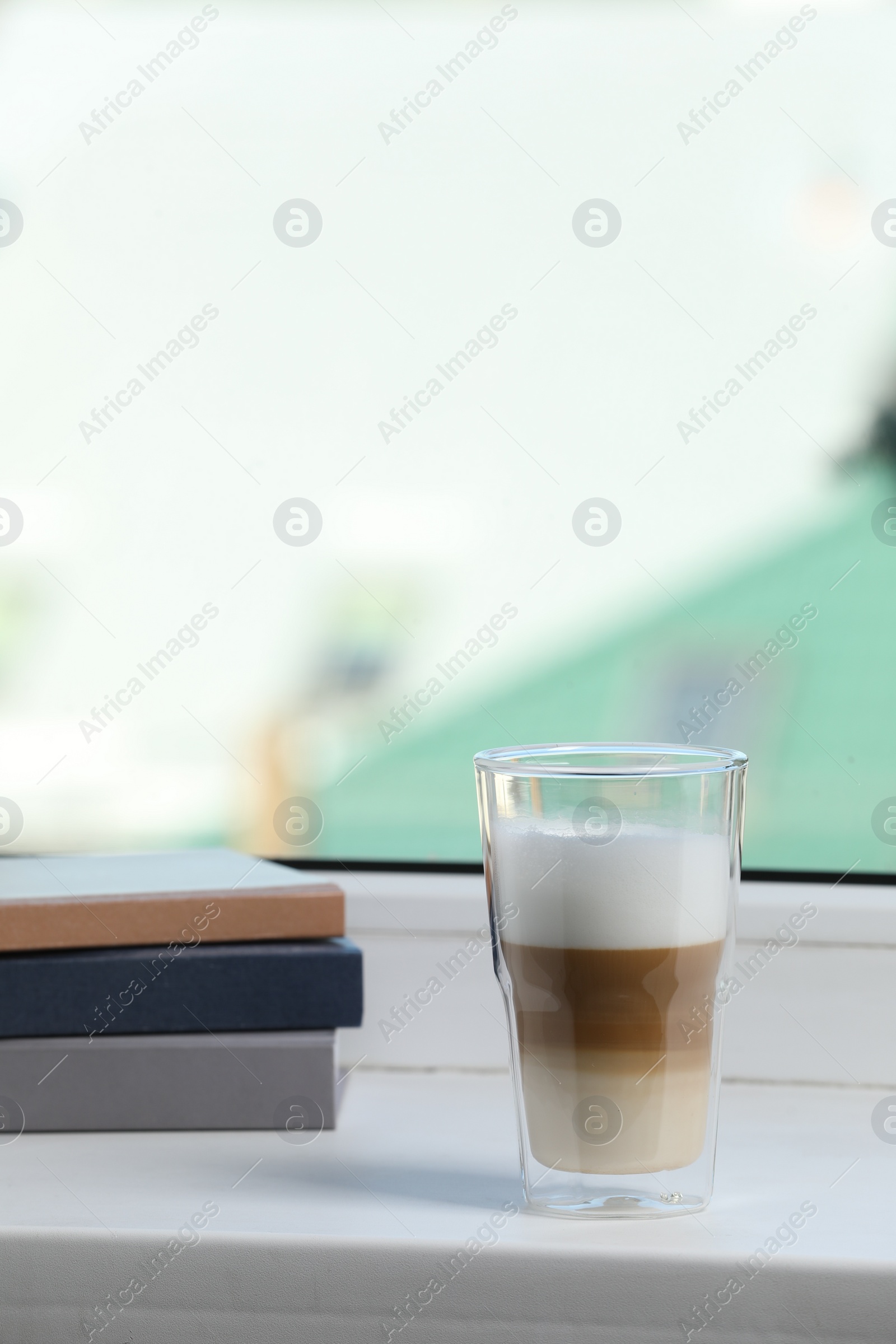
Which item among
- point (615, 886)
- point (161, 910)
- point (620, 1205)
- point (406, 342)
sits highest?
point (406, 342)

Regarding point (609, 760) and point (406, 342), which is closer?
point (609, 760)

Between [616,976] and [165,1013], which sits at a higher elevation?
[165,1013]

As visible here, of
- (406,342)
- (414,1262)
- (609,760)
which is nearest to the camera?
(414,1262)

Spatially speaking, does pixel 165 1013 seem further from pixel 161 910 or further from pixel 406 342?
pixel 406 342

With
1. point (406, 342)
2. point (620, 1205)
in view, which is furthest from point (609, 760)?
point (406, 342)

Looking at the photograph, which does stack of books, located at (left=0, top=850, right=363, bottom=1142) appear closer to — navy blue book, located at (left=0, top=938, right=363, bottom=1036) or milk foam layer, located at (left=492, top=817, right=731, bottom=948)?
navy blue book, located at (left=0, top=938, right=363, bottom=1036)

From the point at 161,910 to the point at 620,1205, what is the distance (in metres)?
0.30

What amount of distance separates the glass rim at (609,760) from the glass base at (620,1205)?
185mm

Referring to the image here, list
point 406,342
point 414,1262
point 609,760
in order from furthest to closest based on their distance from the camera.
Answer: point 406,342, point 609,760, point 414,1262

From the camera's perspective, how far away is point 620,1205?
0.50 meters

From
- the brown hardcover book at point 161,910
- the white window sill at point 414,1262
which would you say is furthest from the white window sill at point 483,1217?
the brown hardcover book at point 161,910

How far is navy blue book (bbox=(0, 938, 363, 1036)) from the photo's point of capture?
0.63m

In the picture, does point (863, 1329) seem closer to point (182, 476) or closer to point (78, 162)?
point (182, 476)

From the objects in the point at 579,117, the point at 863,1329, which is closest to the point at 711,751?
the point at 863,1329
